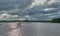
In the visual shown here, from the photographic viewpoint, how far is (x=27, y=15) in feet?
24.3

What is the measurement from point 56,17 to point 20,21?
5.20ft

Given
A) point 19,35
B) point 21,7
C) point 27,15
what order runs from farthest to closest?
point 21,7, point 27,15, point 19,35

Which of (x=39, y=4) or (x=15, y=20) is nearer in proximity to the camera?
(x=15, y=20)

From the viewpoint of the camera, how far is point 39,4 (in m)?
7.86

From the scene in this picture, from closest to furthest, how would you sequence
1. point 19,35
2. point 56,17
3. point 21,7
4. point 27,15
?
point 19,35
point 56,17
point 27,15
point 21,7

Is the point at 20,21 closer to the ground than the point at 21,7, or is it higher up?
closer to the ground

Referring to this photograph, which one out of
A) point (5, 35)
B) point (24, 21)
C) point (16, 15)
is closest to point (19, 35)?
point (5, 35)

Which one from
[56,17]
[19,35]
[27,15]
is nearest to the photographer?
[19,35]

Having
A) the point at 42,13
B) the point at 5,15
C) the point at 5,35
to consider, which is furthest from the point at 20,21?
the point at 5,35

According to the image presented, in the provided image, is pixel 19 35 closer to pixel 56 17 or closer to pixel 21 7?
pixel 56 17

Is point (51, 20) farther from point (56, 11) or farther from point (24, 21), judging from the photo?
point (24, 21)

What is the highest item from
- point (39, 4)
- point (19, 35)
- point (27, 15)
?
point (39, 4)

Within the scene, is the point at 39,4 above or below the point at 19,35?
above

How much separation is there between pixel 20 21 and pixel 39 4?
4.51 feet
